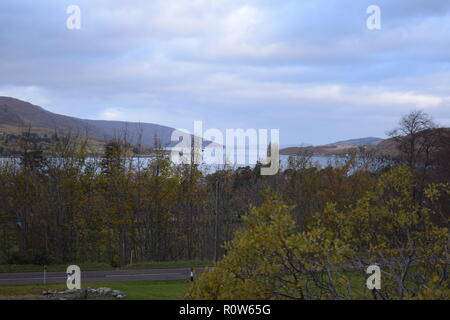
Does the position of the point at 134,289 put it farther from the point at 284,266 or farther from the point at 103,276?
the point at 284,266

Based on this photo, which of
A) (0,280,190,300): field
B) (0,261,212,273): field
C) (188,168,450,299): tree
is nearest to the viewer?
(188,168,450,299): tree

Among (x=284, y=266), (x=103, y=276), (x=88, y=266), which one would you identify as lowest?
(x=103, y=276)

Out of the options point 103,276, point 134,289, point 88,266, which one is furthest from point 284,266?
point 88,266

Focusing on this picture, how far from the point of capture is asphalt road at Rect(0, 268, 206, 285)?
74.5 ft

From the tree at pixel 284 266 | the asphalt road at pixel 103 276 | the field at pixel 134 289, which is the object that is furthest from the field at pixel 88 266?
the tree at pixel 284 266

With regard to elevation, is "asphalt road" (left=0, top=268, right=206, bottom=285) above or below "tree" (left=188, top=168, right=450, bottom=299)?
below

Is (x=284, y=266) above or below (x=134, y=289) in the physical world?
above

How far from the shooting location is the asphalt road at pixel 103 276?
22703 millimetres

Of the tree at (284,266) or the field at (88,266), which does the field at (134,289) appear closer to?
the field at (88,266)

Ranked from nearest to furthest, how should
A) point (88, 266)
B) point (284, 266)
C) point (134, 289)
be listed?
point (284, 266), point (134, 289), point (88, 266)

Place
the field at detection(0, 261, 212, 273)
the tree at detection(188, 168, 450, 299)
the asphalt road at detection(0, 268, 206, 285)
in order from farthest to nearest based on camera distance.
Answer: the field at detection(0, 261, 212, 273) → the asphalt road at detection(0, 268, 206, 285) → the tree at detection(188, 168, 450, 299)

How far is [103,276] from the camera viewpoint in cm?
2442

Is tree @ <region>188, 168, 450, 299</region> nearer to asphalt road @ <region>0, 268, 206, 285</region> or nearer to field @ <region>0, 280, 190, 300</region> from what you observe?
field @ <region>0, 280, 190, 300</region>

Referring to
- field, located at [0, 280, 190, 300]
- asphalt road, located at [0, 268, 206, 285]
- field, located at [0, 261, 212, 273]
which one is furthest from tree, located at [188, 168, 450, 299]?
field, located at [0, 261, 212, 273]
